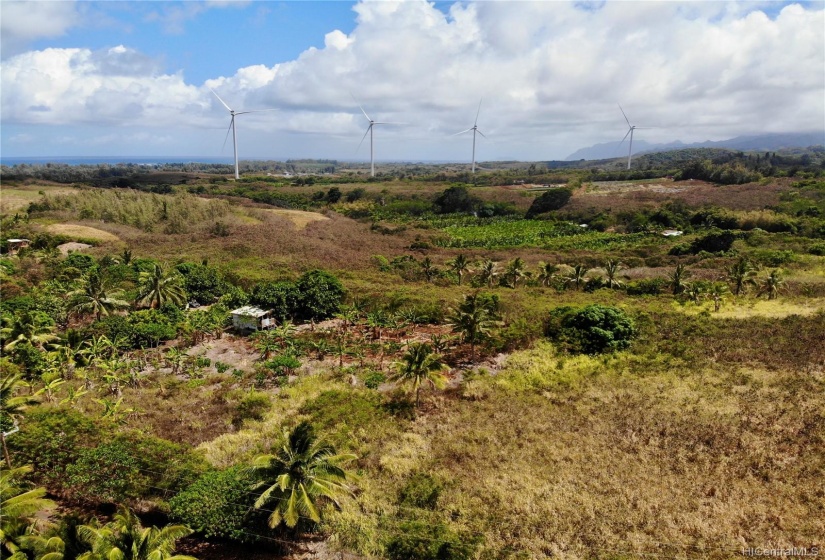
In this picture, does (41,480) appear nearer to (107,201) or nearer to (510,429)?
(510,429)

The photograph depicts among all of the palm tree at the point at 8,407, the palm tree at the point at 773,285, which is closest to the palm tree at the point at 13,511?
the palm tree at the point at 8,407

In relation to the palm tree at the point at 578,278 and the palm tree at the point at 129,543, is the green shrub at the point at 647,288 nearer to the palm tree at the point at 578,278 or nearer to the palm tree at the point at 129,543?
the palm tree at the point at 578,278

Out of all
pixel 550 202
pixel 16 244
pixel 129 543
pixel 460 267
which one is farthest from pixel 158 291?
pixel 550 202

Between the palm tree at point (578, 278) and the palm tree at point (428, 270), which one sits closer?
the palm tree at point (578, 278)

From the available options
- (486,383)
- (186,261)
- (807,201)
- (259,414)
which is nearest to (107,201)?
(186,261)

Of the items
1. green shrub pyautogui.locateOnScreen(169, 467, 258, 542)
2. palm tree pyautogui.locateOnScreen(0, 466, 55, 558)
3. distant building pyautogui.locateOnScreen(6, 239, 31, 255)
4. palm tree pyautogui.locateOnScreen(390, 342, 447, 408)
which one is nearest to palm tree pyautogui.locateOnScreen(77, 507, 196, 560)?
palm tree pyautogui.locateOnScreen(0, 466, 55, 558)

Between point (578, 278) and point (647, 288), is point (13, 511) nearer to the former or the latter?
point (578, 278)
